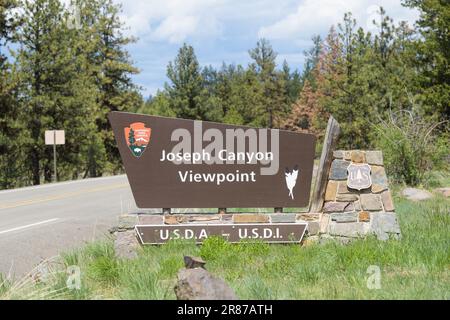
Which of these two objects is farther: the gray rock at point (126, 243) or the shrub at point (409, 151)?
the shrub at point (409, 151)

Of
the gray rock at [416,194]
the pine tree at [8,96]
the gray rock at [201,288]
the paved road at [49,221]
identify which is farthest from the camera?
the pine tree at [8,96]

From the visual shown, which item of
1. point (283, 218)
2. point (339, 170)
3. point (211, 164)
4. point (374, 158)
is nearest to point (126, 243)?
point (211, 164)

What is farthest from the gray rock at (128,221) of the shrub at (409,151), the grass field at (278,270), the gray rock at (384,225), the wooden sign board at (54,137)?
the wooden sign board at (54,137)

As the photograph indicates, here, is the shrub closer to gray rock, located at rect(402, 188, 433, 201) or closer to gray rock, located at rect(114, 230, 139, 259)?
gray rock, located at rect(402, 188, 433, 201)

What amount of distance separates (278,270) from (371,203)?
228 cm

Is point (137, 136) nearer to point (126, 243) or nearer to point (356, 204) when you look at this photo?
point (126, 243)

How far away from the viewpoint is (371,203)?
7.68 meters

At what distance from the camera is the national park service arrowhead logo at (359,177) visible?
25.1 feet

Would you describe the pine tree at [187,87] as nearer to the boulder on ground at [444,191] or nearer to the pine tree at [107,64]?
the pine tree at [107,64]

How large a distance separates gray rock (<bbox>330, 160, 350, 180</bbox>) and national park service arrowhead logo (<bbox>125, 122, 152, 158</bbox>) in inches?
104

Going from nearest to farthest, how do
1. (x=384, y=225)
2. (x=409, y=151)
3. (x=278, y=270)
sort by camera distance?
(x=278, y=270), (x=384, y=225), (x=409, y=151)

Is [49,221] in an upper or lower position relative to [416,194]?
lower

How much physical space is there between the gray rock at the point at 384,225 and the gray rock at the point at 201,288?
3640mm
